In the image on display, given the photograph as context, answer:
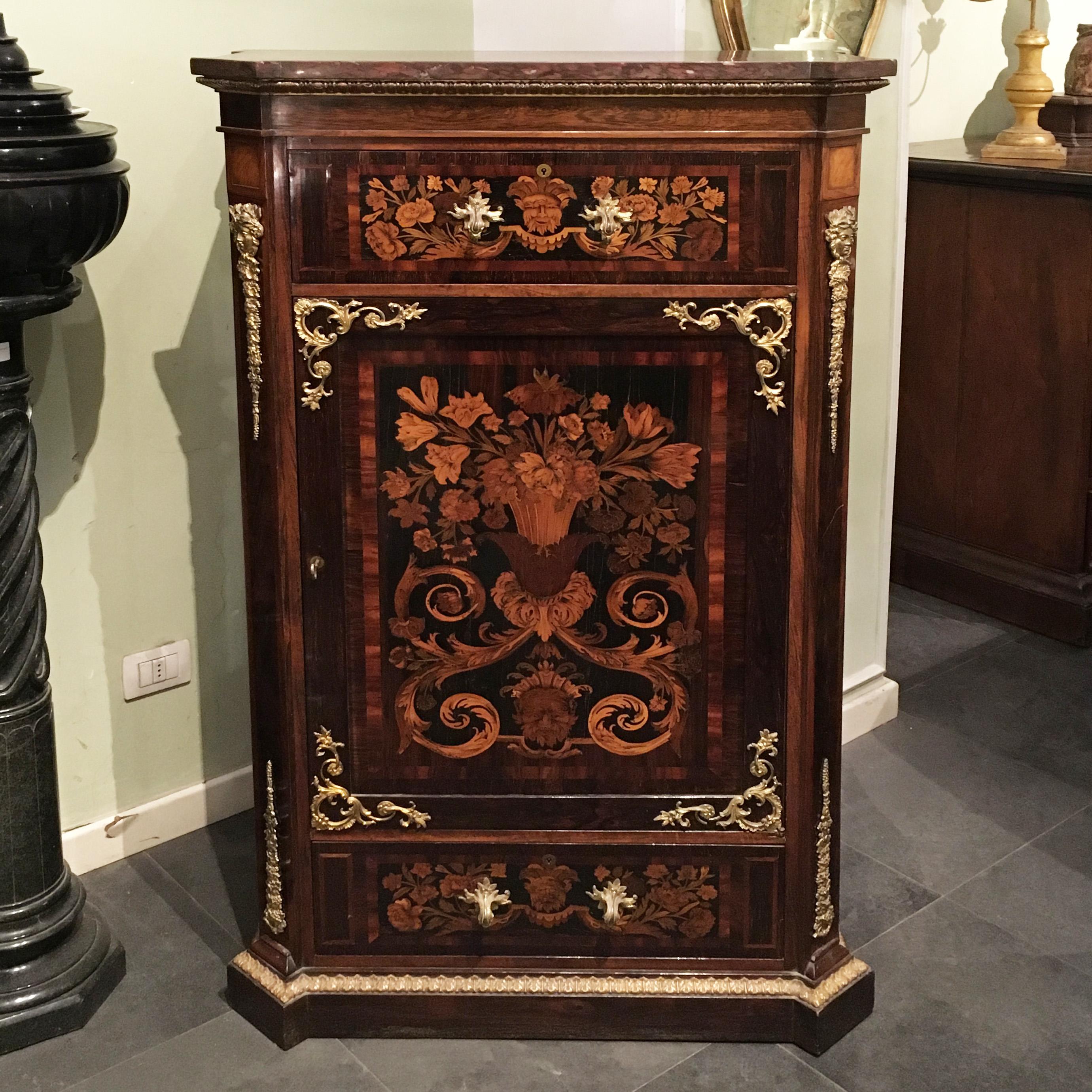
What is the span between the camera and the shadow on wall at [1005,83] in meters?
3.93

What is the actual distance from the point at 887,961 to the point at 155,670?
131 centimetres

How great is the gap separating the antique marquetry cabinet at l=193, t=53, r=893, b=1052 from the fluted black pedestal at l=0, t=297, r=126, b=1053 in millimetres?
258

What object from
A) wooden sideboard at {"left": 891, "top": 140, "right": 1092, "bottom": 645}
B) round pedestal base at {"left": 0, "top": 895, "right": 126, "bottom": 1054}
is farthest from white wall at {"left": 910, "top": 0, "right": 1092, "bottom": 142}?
round pedestal base at {"left": 0, "top": 895, "right": 126, "bottom": 1054}

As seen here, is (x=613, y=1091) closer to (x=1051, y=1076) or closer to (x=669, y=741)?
(x=669, y=741)

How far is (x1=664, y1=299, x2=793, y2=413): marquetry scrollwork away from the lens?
1808 mm

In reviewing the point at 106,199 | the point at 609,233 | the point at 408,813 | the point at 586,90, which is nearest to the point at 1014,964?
the point at 408,813

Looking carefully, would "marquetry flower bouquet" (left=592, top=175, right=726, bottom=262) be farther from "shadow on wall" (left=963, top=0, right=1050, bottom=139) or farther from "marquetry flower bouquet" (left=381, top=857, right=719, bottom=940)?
"shadow on wall" (left=963, top=0, right=1050, bottom=139)

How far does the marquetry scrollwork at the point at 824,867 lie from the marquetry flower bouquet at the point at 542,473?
398 mm

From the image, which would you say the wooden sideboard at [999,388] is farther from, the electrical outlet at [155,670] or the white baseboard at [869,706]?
the electrical outlet at [155,670]

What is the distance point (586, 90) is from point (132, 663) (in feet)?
4.37

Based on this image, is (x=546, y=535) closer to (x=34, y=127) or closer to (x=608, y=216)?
(x=608, y=216)

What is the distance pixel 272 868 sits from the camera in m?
2.06

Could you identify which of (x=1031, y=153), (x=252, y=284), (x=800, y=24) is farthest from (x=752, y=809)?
(x=1031, y=153)

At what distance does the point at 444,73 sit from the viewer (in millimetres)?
1691
